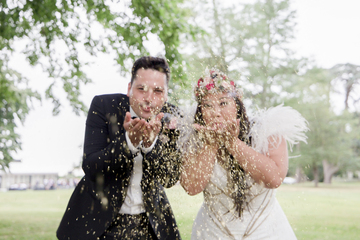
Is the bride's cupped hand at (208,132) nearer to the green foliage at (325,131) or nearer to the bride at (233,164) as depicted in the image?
the bride at (233,164)

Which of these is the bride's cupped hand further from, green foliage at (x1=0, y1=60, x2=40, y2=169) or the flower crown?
green foliage at (x1=0, y1=60, x2=40, y2=169)

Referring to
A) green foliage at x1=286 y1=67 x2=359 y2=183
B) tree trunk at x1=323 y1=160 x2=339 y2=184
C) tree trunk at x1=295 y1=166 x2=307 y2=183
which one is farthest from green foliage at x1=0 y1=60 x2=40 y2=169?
tree trunk at x1=323 y1=160 x2=339 y2=184

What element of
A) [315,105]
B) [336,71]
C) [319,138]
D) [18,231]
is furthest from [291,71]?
[336,71]

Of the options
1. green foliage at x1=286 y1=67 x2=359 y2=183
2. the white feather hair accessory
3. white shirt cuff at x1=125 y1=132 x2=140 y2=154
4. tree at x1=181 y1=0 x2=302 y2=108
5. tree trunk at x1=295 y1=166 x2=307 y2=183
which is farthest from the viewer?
green foliage at x1=286 y1=67 x2=359 y2=183

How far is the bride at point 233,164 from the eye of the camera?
2529 mm

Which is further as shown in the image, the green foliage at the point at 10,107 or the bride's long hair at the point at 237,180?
the green foliage at the point at 10,107

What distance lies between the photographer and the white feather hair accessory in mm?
2736

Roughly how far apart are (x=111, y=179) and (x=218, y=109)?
0.97 meters

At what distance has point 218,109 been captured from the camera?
8.34ft

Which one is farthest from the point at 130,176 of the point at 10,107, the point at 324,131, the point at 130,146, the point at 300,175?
the point at 324,131

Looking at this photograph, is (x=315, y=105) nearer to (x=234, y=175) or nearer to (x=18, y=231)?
(x=18, y=231)

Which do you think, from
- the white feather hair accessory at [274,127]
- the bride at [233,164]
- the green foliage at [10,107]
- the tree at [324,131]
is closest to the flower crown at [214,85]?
the bride at [233,164]

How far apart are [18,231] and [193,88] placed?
39.2 ft

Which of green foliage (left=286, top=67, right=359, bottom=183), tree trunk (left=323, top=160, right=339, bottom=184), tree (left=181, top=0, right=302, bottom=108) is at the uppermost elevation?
tree (left=181, top=0, right=302, bottom=108)
